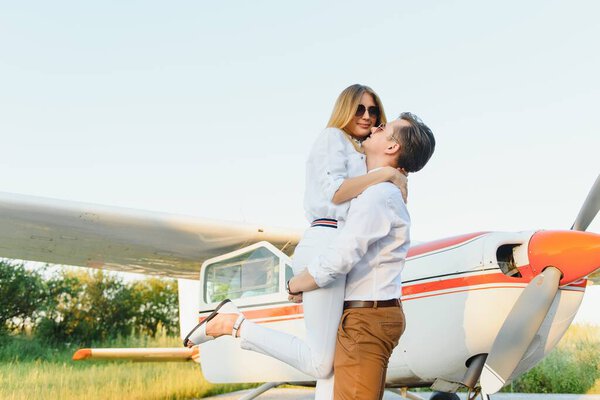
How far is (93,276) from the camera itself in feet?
44.3

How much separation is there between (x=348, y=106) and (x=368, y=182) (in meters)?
0.54

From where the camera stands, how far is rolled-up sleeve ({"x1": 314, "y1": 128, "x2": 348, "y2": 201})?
228 cm

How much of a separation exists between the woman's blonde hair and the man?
37 centimetres

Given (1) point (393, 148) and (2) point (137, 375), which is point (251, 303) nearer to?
(1) point (393, 148)

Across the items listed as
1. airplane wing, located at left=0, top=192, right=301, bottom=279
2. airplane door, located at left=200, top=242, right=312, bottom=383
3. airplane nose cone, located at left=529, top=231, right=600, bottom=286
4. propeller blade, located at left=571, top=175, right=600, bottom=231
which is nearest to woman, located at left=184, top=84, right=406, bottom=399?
airplane nose cone, located at left=529, top=231, right=600, bottom=286

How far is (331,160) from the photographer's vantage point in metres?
2.31

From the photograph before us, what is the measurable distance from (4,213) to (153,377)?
4604 millimetres

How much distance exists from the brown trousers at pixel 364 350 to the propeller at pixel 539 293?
1772 mm

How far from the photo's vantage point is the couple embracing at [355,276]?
6.23 ft

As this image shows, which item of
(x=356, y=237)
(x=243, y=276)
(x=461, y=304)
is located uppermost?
(x=356, y=237)

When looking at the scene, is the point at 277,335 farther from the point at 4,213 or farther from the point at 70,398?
the point at 70,398

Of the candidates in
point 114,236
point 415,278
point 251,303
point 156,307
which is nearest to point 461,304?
point 415,278

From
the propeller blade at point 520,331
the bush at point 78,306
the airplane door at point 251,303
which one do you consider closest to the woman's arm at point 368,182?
the propeller blade at point 520,331

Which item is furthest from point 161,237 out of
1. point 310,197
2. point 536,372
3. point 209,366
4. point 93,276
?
point 93,276
